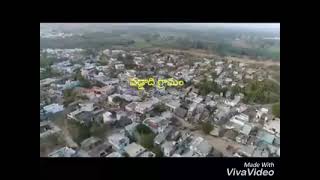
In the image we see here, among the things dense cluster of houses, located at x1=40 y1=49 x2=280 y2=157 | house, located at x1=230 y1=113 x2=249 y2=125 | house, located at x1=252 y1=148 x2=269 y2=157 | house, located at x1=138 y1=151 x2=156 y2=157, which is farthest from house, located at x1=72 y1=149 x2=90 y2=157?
house, located at x1=252 y1=148 x2=269 y2=157

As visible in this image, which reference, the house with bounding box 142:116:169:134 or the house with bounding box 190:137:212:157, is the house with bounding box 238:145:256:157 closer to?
the house with bounding box 190:137:212:157

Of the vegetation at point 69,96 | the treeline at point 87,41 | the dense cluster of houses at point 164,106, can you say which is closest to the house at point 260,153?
the dense cluster of houses at point 164,106

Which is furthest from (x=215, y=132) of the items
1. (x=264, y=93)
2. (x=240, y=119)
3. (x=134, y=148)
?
(x=134, y=148)

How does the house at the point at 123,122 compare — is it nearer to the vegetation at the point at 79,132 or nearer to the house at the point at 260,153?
the vegetation at the point at 79,132

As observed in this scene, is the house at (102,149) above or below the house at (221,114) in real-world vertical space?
below

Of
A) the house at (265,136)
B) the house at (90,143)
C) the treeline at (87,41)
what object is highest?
the treeline at (87,41)
